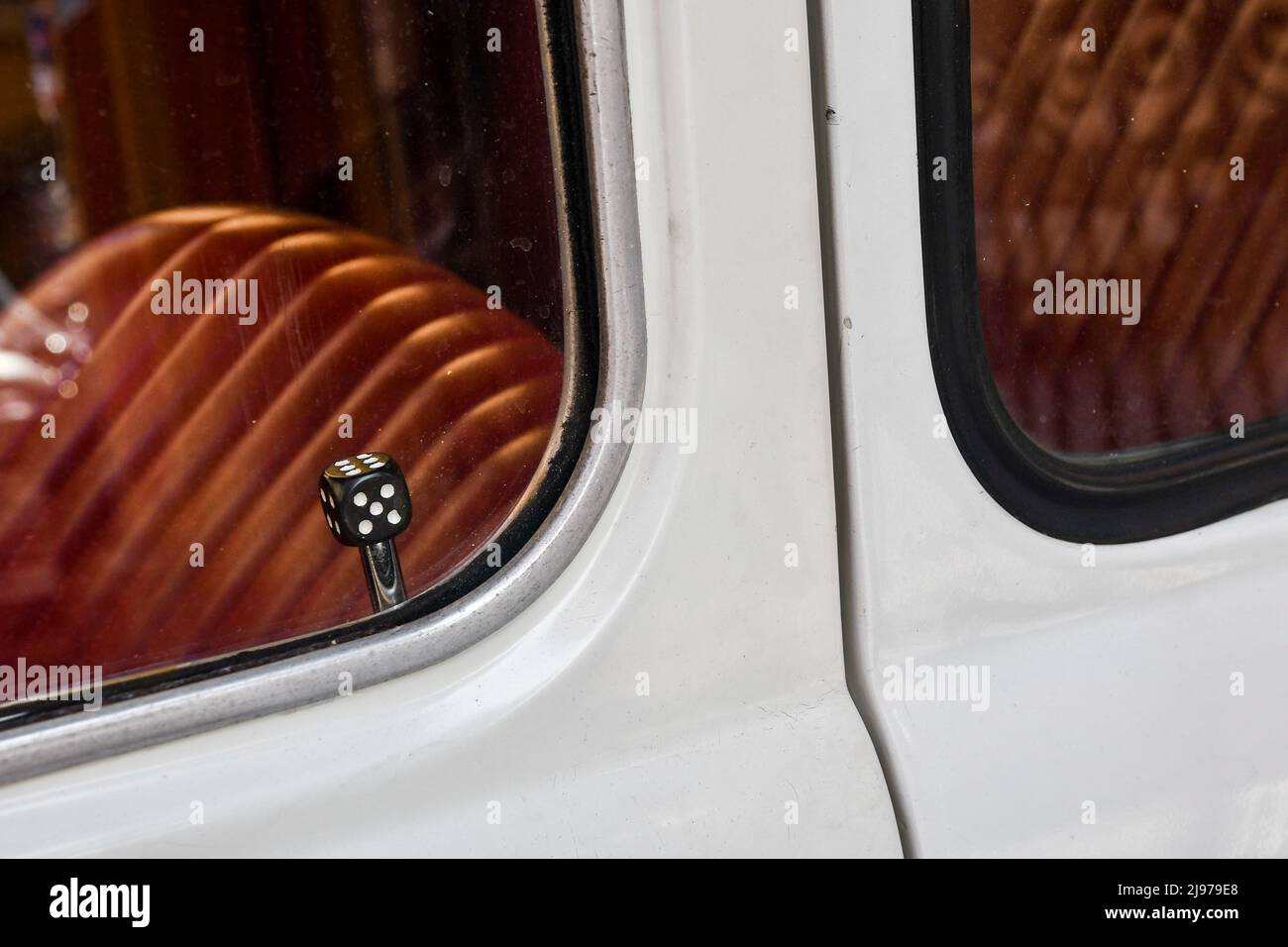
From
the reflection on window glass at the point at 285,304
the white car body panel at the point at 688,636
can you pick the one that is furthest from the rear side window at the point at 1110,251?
the reflection on window glass at the point at 285,304

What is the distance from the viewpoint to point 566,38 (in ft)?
2.72

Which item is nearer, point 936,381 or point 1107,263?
point 936,381

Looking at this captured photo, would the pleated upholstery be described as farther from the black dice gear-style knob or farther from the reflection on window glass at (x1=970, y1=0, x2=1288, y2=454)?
the reflection on window glass at (x1=970, y1=0, x2=1288, y2=454)

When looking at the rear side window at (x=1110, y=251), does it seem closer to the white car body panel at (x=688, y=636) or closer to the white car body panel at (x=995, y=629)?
the white car body panel at (x=995, y=629)

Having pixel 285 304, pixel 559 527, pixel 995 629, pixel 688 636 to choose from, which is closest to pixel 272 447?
pixel 285 304

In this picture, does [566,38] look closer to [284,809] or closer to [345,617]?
[345,617]

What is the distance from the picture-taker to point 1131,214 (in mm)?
1044

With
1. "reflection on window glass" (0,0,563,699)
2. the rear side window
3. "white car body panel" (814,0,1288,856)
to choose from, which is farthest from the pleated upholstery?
the rear side window

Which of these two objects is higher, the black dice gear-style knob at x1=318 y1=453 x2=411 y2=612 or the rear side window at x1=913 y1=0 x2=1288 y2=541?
the rear side window at x1=913 y1=0 x2=1288 y2=541

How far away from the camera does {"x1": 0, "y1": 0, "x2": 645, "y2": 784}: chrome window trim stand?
0.77 metres

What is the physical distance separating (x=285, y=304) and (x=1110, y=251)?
0.68 metres

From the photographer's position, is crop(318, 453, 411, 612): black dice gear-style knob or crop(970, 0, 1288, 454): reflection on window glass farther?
crop(970, 0, 1288, 454): reflection on window glass
